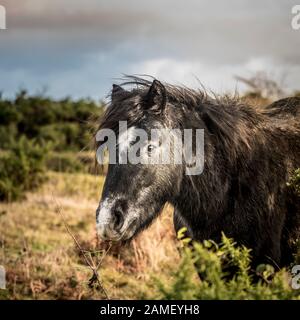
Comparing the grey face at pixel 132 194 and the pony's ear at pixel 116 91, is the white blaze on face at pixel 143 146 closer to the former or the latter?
the grey face at pixel 132 194

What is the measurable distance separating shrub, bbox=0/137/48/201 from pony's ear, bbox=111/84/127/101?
9.51 meters

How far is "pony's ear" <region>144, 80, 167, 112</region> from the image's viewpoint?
458cm

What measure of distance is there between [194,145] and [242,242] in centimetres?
88

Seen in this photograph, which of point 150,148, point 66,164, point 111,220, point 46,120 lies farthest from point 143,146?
point 46,120

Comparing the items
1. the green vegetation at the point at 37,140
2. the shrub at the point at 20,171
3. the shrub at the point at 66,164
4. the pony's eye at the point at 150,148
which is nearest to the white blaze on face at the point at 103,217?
the pony's eye at the point at 150,148

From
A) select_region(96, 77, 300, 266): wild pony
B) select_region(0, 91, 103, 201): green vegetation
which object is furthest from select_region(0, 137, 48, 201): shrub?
select_region(96, 77, 300, 266): wild pony

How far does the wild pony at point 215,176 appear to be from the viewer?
447cm

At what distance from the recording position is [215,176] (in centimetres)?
480

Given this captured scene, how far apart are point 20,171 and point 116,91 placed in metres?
10.8

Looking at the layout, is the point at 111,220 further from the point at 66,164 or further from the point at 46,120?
the point at 46,120

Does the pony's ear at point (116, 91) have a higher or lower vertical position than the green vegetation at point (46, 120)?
lower

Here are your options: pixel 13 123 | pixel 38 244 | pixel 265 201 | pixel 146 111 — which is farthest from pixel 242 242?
pixel 13 123

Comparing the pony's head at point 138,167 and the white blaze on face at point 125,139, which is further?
the white blaze on face at point 125,139

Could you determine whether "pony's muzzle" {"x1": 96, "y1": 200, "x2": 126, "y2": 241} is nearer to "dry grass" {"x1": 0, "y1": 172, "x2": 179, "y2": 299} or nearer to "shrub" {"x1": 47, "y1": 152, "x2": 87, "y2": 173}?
"dry grass" {"x1": 0, "y1": 172, "x2": 179, "y2": 299}
